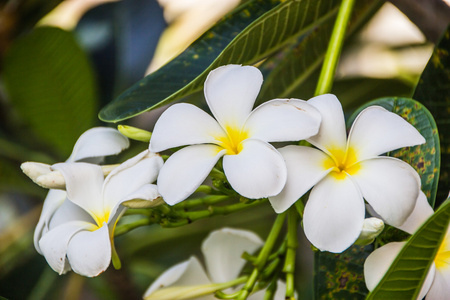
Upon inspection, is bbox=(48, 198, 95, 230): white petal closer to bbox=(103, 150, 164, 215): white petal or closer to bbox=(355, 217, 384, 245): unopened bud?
bbox=(103, 150, 164, 215): white petal

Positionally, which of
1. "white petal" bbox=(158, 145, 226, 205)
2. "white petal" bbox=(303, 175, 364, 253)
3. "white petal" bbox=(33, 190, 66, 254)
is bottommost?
"white petal" bbox=(33, 190, 66, 254)

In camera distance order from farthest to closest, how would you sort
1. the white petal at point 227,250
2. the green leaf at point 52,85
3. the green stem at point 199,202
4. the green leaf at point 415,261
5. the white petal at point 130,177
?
1. the green leaf at point 52,85
2. the white petal at point 227,250
3. the green stem at point 199,202
4. the white petal at point 130,177
5. the green leaf at point 415,261

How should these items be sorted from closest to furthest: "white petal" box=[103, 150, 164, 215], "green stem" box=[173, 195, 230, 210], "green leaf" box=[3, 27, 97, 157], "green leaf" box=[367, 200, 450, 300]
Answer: "green leaf" box=[367, 200, 450, 300]
"white petal" box=[103, 150, 164, 215]
"green stem" box=[173, 195, 230, 210]
"green leaf" box=[3, 27, 97, 157]

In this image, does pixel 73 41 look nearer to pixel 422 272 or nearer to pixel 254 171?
pixel 254 171

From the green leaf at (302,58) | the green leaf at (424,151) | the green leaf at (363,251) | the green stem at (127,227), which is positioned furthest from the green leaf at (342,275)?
the green leaf at (302,58)

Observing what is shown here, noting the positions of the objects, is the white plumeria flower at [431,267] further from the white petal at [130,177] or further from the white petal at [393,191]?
the white petal at [130,177]

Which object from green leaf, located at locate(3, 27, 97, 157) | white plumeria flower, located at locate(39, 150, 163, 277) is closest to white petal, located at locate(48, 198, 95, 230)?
white plumeria flower, located at locate(39, 150, 163, 277)

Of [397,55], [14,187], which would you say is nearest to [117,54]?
[14,187]
